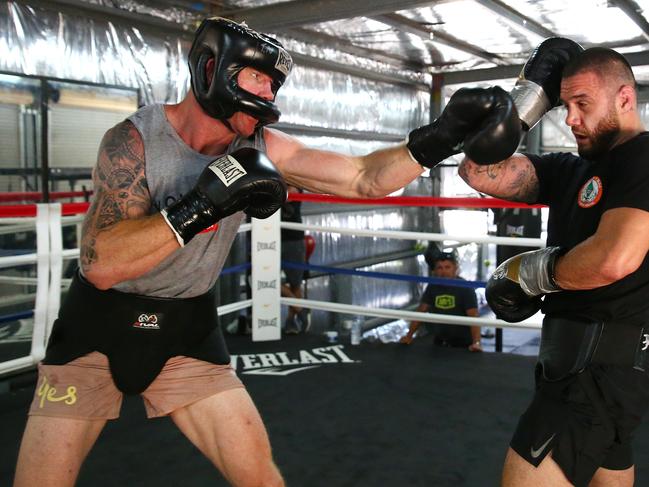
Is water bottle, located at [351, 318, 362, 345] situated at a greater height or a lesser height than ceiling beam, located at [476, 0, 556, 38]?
lesser

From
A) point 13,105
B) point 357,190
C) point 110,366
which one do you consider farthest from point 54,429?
point 13,105

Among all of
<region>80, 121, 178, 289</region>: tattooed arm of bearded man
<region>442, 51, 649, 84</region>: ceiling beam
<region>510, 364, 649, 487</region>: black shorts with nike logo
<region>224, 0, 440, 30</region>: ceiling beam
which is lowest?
<region>510, 364, 649, 487</region>: black shorts with nike logo

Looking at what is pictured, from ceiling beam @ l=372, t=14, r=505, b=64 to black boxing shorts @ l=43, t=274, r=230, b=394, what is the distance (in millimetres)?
4624

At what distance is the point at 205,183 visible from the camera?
4.25 feet

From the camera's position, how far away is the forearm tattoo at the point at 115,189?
4.40ft

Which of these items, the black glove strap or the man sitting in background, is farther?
the man sitting in background

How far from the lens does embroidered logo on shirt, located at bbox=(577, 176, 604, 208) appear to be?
4.69 feet

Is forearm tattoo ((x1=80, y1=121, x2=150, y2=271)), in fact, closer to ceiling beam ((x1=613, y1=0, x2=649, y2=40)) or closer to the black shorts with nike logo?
the black shorts with nike logo

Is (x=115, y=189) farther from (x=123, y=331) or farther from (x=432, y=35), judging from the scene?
(x=432, y=35)

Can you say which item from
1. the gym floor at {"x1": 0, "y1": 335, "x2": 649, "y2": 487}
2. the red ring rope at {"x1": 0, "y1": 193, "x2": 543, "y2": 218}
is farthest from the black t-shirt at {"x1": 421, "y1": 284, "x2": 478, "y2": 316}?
the red ring rope at {"x1": 0, "y1": 193, "x2": 543, "y2": 218}

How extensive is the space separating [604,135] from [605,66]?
15 centimetres

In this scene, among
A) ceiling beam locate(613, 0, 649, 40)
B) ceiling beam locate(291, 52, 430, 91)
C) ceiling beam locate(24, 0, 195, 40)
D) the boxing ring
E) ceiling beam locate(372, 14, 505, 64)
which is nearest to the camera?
the boxing ring

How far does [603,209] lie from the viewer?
1.40 m

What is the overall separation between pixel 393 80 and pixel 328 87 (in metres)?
1.39
